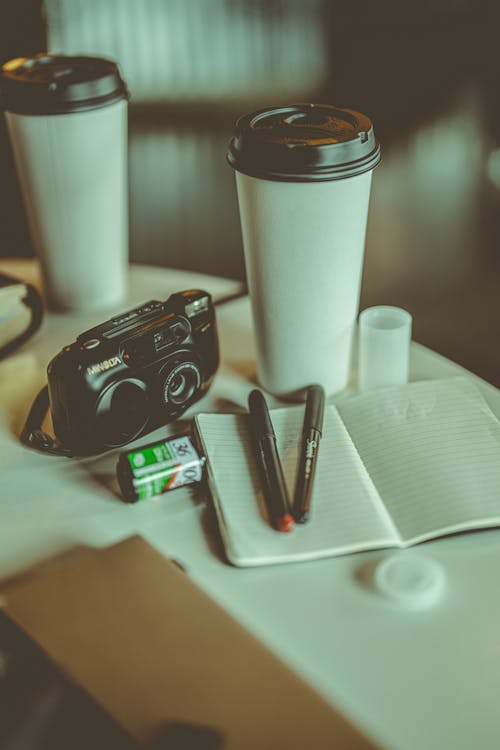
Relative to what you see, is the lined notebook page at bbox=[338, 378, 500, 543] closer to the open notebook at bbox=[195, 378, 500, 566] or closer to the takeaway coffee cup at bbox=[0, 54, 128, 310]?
the open notebook at bbox=[195, 378, 500, 566]

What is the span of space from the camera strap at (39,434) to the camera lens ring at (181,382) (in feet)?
0.34

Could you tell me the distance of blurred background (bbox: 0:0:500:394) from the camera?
2066 millimetres

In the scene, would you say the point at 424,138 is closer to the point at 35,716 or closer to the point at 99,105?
the point at 99,105

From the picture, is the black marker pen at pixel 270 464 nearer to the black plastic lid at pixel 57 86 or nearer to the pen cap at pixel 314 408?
the pen cap at pixel 314 408

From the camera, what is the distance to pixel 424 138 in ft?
8.75

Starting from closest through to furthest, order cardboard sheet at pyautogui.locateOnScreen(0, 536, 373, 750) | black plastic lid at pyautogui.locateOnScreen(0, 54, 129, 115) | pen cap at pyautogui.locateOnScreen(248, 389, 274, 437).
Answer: cardboard sheet at pyautogui.locateOnScreen(0, 536, 373, 750) < pen cap at pyautogui.locateOnScreen(248, 389, 274, 437) < black plastic lid at pyautogui.locateOnScreen(0, 54, 129, 115)

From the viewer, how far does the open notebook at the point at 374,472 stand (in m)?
0.64

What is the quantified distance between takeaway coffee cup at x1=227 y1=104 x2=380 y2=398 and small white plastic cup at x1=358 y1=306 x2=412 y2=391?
20mm

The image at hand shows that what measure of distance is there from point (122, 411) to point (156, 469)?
0.08 metres

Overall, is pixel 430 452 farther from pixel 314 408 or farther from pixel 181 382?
pixel 181 382

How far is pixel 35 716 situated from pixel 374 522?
29 cm

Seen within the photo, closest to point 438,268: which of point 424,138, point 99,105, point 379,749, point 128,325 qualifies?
point 424,138

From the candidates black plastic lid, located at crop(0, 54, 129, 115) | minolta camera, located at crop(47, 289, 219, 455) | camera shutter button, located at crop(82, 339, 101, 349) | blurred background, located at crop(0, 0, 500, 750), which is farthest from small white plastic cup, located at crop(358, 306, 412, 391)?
blurred background, located at crop(0, 0, 500, 750)

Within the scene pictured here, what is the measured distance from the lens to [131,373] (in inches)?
28.8
